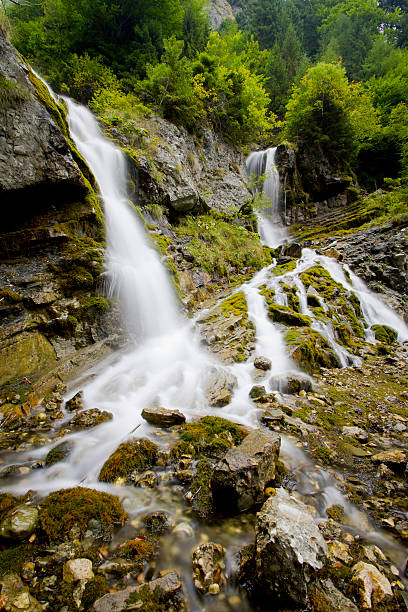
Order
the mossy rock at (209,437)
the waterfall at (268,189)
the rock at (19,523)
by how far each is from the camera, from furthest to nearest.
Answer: the waterfall at (268,189)
the mossy rock at (209,437)
the rock at (19,523)

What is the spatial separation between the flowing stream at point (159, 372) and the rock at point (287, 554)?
285 millimetres

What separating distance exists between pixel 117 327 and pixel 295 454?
452 cm

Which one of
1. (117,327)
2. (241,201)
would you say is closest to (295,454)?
(117,327)

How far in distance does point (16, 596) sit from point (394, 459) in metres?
3.61

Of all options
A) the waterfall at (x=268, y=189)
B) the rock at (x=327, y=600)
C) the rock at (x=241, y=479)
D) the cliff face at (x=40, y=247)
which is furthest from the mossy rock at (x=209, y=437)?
the waterfall at (x=268, y=189)

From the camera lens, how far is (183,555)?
1907 mm

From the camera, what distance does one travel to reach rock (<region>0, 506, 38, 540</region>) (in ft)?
6.29

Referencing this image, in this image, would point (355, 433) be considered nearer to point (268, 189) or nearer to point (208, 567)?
point (208, 567)

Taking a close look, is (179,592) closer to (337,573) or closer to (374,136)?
(337,573)

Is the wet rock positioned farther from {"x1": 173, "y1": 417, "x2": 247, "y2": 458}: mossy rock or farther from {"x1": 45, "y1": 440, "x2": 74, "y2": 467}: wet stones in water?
{"x1": 173, "y1": 417, "x2": 247, "y2": 458}: mossy rock

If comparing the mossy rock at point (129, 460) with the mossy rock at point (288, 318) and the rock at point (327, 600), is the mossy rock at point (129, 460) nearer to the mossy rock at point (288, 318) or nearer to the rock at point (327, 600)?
the rock at point (327, 600)

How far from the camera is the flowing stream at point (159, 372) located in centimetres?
220

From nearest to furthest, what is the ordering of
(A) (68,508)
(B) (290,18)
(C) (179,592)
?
(C) (179,592) → (A) (68,508) → (B) (290,18)

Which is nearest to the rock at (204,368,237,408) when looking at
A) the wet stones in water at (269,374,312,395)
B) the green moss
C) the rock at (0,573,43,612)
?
the wet stones in water at (269,374,312,395)
